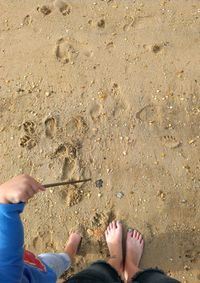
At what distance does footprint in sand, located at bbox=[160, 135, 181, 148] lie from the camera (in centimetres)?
292

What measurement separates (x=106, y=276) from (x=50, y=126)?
117 centimetres

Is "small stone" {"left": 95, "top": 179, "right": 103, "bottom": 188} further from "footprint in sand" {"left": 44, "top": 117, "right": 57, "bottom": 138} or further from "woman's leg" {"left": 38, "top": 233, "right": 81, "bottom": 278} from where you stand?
"footprint in sand" {"left": 44, "top": 117, "right": 57, "bottom": 138}

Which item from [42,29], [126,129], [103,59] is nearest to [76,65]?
[103,59]

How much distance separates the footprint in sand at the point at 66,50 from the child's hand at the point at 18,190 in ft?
5.16

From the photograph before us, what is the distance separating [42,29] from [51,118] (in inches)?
29.4

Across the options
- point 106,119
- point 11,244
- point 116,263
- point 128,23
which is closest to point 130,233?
point 116,263

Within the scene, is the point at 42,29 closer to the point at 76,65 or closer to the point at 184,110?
the point at 76,65

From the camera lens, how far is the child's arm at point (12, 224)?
179 centimetres

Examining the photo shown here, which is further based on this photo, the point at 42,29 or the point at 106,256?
the point at 42,29

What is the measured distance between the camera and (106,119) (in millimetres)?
3020

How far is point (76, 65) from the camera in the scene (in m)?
3.16

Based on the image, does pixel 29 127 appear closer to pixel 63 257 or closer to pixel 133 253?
pixel 63 257

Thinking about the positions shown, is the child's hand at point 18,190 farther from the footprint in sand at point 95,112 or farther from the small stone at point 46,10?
the small stone at point 46,10

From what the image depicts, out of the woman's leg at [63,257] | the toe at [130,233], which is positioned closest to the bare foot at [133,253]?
the toe at [130,233]
